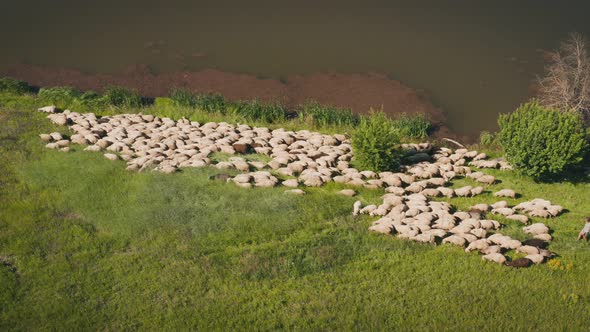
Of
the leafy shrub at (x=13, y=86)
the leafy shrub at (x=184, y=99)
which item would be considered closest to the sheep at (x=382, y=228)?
the leafy shrub at (x=184, y=99)

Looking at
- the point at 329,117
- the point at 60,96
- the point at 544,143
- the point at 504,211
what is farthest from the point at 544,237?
the point at 60,96

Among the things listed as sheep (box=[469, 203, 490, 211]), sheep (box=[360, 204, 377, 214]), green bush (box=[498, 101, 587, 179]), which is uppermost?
green bush (box=[498, 101, 587, 179])

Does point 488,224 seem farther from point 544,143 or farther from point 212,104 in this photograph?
point 212,104

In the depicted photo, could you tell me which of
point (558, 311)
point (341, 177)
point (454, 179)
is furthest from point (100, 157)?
point (558, 311)

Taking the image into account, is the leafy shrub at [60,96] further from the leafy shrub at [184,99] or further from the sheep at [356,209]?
the sheep at [356,209]

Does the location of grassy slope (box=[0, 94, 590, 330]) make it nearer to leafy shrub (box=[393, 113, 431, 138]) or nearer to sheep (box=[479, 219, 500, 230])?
sheep (box=[479, 219, 500, 230])

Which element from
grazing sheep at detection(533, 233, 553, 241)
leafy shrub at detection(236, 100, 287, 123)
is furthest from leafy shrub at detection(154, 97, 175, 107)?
grazing sheep at detection(533, 233, 553, 241)

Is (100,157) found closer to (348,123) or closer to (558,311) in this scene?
(348,123)
